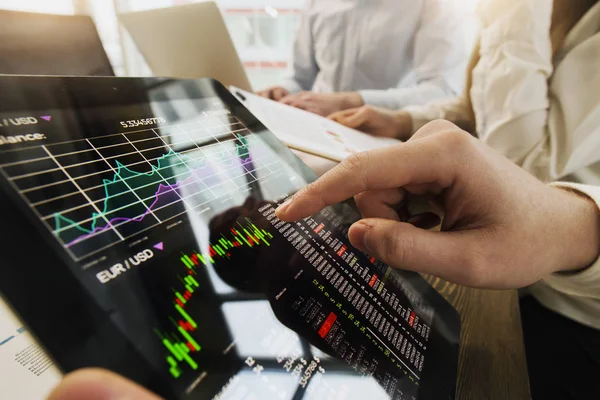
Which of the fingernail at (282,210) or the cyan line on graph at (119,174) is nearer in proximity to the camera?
the cyan line on graph at (119,174)

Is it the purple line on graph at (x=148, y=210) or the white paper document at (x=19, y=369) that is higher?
the purple line on graph at (x=148, y=210)

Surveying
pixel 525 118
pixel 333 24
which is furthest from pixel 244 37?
pixel 525 118

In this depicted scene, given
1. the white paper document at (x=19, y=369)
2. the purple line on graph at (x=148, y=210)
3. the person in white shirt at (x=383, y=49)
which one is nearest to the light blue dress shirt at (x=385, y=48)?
the person in white shirt at (x=383, y=49)

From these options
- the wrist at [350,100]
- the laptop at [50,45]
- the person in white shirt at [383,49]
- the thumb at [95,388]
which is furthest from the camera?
the person in white shirt at [383,49]

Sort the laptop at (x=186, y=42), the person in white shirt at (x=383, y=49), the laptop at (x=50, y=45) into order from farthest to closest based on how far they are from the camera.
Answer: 1. the person in white shirt at (x=383, y=49)
2. the laptop at (x=186, y=42)
3. the laptop at (x=50, y=45)

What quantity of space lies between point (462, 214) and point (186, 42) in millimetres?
763

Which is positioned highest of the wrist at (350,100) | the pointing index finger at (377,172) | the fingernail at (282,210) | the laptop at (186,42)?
the laptop at (186,42)

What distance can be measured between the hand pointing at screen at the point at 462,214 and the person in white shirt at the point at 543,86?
27 cm

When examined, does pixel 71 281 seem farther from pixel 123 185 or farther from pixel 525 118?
pixel 525 118

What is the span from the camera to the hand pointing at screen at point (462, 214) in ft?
1.06

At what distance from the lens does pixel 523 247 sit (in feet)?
1.11

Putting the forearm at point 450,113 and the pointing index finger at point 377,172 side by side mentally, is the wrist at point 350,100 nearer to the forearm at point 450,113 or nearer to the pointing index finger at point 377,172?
the forearm at point 450,113

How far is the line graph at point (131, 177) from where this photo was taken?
8.3 inches

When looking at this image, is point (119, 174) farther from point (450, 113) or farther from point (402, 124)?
point (450, 113)
